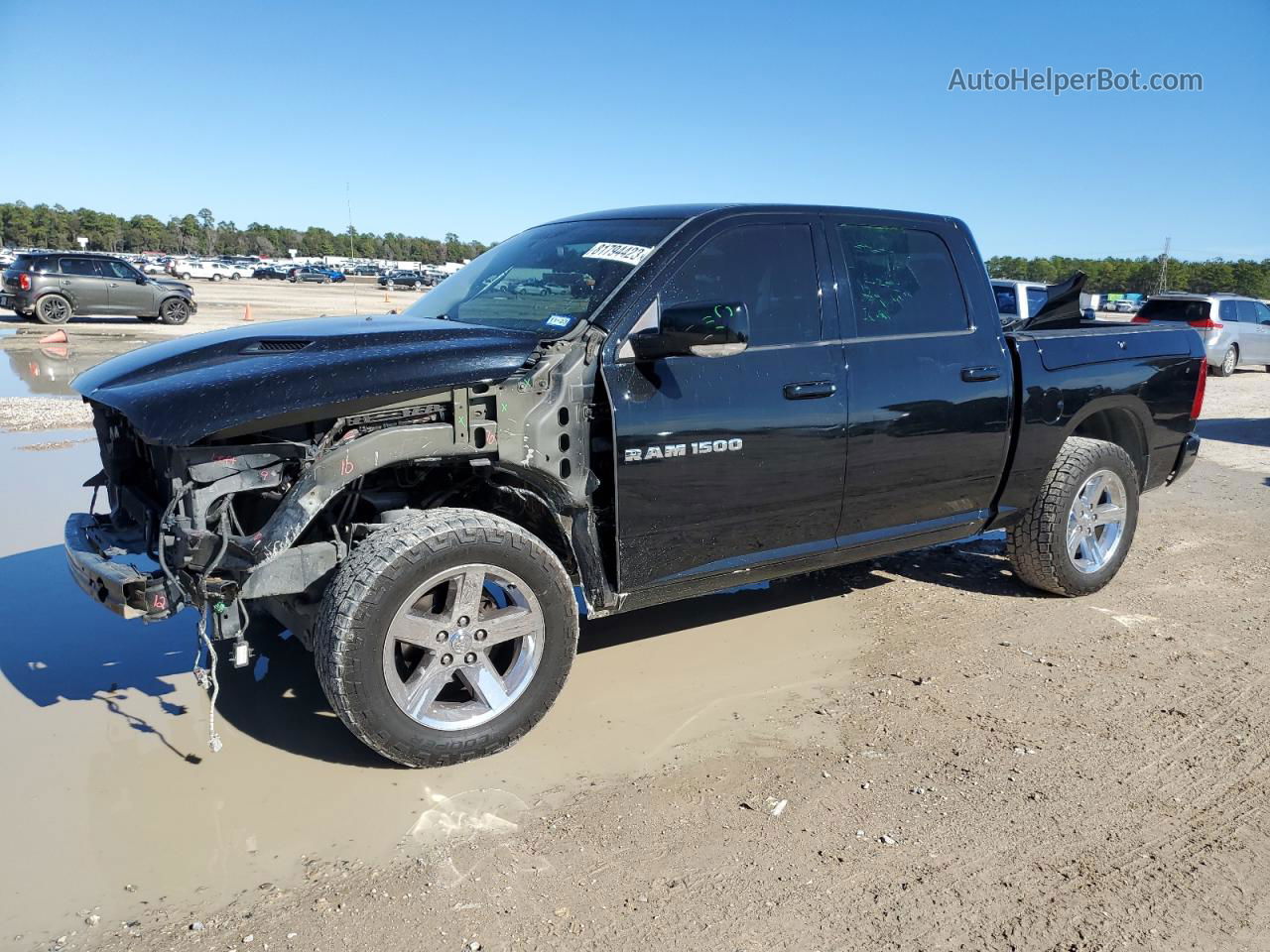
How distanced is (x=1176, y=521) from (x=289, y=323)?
6391 millimetres

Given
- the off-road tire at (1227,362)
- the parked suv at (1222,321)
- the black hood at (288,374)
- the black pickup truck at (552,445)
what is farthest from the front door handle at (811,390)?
the off-road tire at (1227,362)

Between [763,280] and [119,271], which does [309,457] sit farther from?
[119,271]

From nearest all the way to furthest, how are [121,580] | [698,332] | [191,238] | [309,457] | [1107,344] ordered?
[121,580] < [309,457] < [698,332] < [1107,344] < [191,238]

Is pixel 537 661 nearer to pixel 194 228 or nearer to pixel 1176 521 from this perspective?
pixel 1176 521

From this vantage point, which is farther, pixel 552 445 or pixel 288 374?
pixel 552 445

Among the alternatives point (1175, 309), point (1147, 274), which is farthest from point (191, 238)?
point (1175, 309)

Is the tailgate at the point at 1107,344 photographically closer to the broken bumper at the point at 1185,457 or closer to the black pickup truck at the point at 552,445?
the black pickup truck at the point at 552,445

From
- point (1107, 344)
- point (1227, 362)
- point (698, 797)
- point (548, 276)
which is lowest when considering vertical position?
point (698, 797)

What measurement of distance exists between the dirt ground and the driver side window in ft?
5.06

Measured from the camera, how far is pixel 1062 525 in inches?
201

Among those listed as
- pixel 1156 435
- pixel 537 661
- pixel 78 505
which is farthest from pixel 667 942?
pixel 78 505

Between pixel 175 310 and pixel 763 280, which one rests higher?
pixel 763 280

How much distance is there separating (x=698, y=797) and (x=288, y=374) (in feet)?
6.41

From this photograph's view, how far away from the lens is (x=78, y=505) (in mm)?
6445
